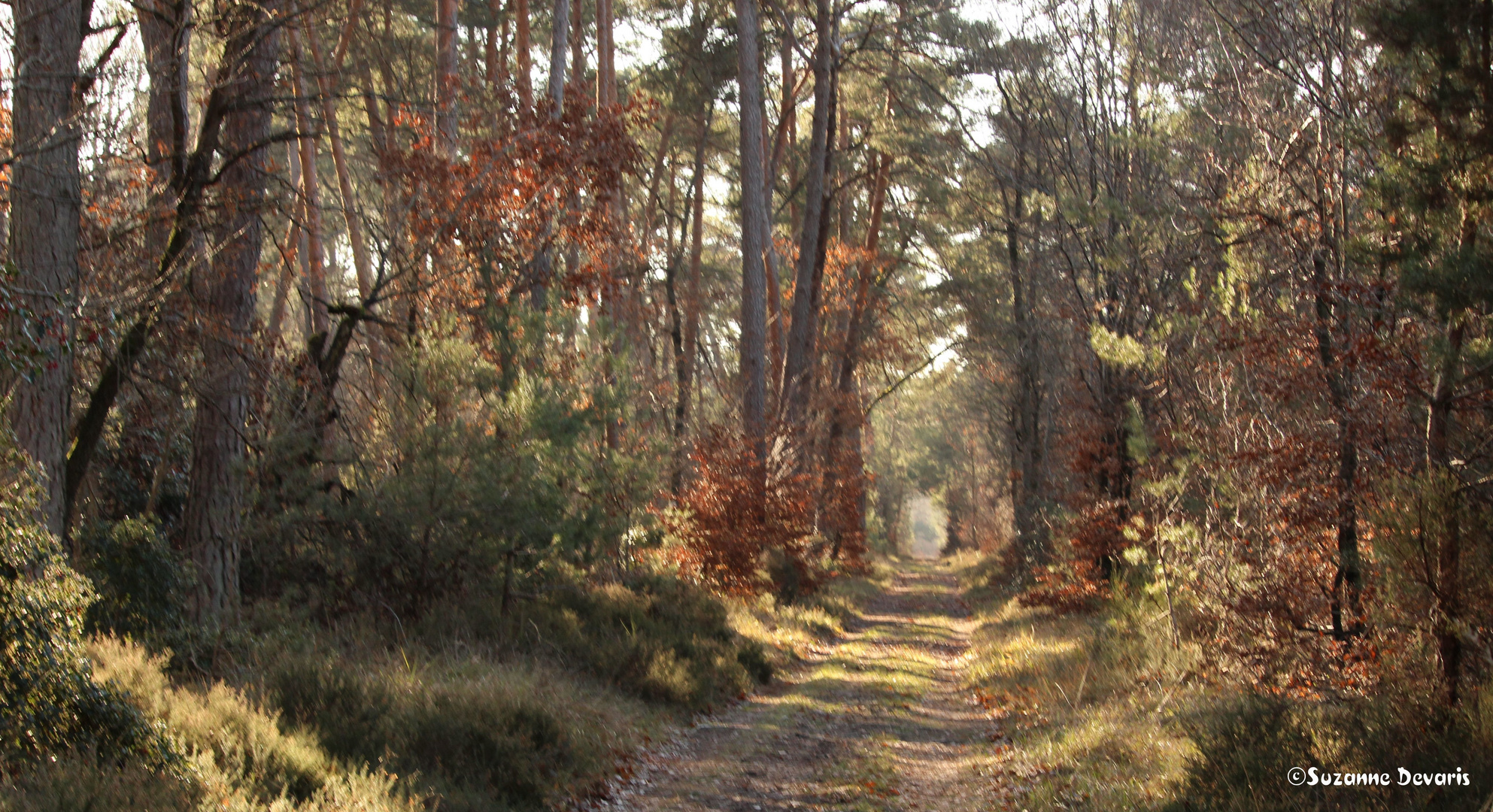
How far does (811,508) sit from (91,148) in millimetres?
12398

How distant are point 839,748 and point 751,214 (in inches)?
440

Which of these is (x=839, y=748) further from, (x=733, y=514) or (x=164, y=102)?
(x=164, y=102)

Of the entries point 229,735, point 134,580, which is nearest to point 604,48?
point 134,580

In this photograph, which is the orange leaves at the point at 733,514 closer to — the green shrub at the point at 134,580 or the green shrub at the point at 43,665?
the green shrub at the point at 134,580

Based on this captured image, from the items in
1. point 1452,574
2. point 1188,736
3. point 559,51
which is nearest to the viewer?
point 1452,574

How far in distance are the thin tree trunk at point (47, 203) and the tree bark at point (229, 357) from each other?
144cm

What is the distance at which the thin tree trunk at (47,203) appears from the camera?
22.0 ft

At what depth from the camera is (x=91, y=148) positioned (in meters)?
7.94

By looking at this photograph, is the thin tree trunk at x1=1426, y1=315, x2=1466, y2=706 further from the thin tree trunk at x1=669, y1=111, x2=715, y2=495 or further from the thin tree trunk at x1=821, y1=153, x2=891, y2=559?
the thin tree trunk at x1=821, y1=153, x2=891, y2=559

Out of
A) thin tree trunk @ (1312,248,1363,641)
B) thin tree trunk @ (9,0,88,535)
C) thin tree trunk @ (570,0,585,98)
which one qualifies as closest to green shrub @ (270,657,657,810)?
thin tree trunk @ (9,0,88,535)

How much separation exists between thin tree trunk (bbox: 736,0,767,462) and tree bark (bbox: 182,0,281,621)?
360 inches

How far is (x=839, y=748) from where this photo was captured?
8.48 metres

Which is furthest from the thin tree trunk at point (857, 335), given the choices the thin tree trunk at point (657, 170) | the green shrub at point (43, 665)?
the green shrub at point (43, 665)

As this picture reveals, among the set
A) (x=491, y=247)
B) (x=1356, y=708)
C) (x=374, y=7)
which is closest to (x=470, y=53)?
(x=374, y=7)
